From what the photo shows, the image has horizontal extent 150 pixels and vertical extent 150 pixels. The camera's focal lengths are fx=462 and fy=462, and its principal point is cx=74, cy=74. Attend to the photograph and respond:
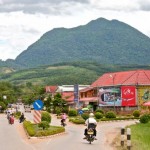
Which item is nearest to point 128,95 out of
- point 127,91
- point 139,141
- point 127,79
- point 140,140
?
point 127,91

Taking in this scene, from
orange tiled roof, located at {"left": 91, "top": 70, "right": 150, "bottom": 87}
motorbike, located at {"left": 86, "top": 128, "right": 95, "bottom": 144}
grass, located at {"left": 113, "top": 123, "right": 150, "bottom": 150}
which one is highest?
orange tiled roof, located at {"left": 91, "top": 70, "right": 150, "bottom": 87}

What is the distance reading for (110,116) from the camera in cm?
6103

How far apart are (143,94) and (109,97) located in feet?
20.2

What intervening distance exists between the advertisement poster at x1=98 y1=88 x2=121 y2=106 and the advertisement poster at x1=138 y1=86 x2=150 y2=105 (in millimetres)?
3683

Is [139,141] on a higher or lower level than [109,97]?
lower

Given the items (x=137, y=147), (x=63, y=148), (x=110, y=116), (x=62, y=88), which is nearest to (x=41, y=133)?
(x=63, y=148)

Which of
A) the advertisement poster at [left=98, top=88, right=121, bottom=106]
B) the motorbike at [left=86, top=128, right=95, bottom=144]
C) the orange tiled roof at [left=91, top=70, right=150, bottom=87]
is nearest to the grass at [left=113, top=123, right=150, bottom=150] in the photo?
the motorbike at [left=86, top=128, right=95, bottom=144]

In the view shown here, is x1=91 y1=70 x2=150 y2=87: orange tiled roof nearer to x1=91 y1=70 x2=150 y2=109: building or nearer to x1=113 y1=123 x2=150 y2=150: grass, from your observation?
x1=91 y1=70 x2=150 y2=109: building

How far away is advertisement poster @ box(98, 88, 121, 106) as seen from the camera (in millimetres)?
81875

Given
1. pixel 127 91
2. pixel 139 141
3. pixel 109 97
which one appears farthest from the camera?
pixel 109 97

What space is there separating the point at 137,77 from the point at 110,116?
25910 mm

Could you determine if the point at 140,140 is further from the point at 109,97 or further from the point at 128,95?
the point at 109,97

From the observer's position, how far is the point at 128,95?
81062mm

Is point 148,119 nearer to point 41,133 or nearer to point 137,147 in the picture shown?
point 41,133
